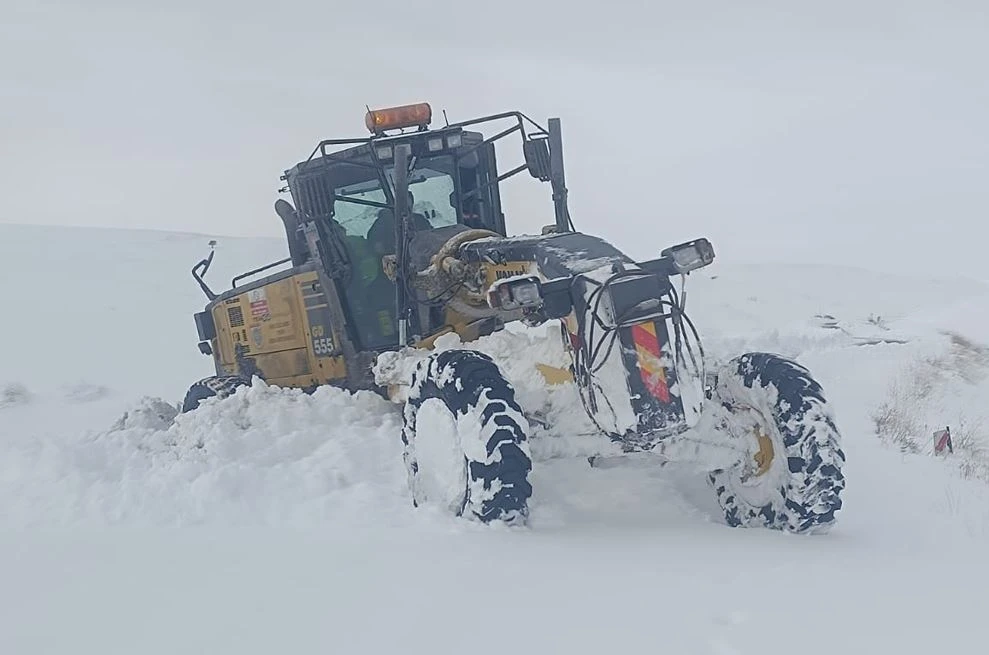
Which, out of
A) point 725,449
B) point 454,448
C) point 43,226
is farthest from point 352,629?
point 43,226

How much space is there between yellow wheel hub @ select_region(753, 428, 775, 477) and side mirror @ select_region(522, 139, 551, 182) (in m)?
2.88

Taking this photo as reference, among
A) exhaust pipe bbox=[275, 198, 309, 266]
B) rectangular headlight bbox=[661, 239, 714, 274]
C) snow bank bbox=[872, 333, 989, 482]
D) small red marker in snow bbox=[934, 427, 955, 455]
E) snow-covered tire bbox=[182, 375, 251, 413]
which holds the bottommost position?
snow bank bbox=[872, 333, 989, 482]

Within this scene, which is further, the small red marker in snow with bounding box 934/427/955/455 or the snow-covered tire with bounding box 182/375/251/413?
the snow-covered tire with bounding box 182/375/251/413

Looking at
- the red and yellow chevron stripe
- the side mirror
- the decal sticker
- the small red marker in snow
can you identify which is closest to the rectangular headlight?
the red and yellow chevron stripe

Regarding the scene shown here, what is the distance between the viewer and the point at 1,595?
3396 millimetres

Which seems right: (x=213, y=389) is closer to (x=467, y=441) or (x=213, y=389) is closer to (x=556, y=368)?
(x=556, y=368)

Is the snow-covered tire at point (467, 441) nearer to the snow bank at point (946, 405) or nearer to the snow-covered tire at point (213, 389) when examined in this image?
the snow-covered tire at point (213, 389)

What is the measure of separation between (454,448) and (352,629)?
5.65 ft

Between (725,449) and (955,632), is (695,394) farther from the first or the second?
(955,632)

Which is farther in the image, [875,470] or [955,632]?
[875,470]

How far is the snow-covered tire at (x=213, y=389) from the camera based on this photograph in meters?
8.10

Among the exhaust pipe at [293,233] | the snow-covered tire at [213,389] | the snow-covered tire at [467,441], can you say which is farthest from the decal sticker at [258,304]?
the snow-covered tire at [467,441]

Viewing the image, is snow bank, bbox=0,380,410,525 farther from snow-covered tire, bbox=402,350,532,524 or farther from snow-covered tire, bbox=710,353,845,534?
snow-covered tire, bbox=710,353,845,534

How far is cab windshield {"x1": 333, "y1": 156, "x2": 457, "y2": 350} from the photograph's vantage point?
724cm
